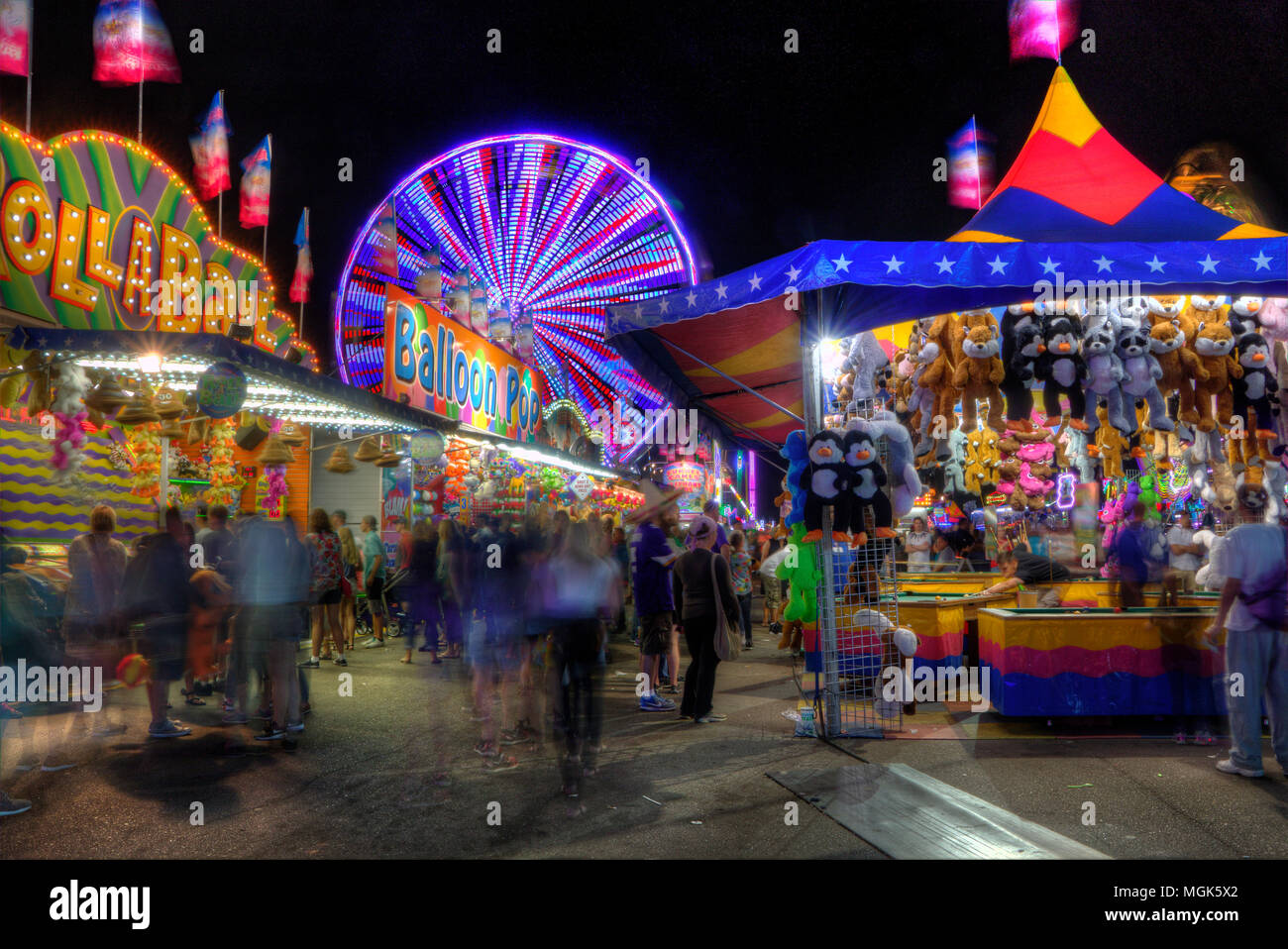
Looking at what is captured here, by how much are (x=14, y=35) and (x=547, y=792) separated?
10168 millimetres

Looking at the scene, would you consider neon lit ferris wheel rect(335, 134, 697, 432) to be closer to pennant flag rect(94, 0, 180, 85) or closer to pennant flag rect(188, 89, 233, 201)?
pennant flag rect(188, 89, 233, 201)

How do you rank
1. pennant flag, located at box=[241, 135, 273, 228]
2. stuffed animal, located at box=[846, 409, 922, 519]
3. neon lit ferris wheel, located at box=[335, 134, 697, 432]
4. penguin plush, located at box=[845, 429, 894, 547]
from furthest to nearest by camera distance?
neon lit ferris wheel, located at box=[335, 134, 697, 432], pennant flag, located at box=[241, 135, 273, 228], stuffed animal, located at box=[846, 409, 922, 519], penguin plush, located at box=[845, 429, 894, 547]

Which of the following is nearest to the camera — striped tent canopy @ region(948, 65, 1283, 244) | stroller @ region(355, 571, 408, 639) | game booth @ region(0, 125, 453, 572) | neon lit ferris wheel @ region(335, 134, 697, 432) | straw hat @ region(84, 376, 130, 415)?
striped tent canopy @ region(948, 65, 1283, 244)

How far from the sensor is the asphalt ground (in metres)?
4.03

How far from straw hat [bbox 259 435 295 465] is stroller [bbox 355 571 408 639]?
93.3 inches

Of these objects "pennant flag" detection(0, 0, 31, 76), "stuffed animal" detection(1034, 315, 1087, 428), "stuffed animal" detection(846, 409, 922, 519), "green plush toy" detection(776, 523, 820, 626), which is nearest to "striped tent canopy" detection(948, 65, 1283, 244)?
"stuffed animal" detection(1034, 315, 1087, 428)

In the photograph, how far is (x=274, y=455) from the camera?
902 cm

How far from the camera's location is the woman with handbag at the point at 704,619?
22.2ft

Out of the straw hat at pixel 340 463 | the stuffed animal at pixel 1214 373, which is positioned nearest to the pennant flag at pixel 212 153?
the straw hat at pixel 340 463

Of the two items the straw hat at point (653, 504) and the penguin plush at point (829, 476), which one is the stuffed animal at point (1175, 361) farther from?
the straw hat at point (653, 504)

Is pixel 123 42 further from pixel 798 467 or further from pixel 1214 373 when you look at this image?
pixel 1214 373

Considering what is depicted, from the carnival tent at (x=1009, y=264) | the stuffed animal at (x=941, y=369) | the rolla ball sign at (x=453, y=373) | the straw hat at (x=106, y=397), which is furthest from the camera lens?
the rolla ball sign at (x=453, y=373)

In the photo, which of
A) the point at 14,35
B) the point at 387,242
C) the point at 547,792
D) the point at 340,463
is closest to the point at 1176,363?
the point at 547,792

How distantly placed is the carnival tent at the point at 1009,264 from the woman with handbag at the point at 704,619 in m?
1.47
